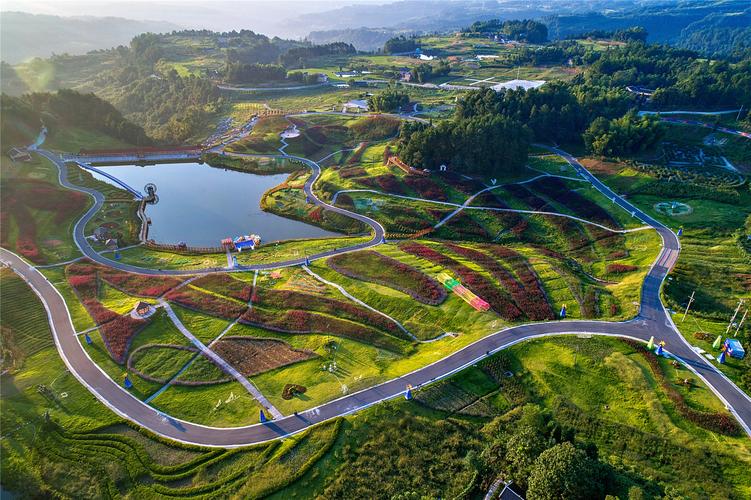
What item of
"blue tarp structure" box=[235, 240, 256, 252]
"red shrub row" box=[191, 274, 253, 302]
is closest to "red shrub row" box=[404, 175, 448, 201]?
"blue tarp structure" box=[235, 240, 256, 252]

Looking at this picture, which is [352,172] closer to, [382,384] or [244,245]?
[244,245]

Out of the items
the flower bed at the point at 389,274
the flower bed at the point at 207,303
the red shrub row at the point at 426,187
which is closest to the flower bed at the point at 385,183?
the red shrub row at the point at 426,187

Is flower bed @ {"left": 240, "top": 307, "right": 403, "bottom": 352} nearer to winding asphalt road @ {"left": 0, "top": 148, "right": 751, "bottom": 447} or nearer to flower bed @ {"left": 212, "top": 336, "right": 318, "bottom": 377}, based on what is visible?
flower bed @ {"left": 212, "top": 336, "right": 318, "bottom": 377}

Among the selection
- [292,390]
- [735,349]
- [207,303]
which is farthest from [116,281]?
[735,349]

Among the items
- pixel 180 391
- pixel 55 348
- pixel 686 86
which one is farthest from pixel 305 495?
pixel 686 86

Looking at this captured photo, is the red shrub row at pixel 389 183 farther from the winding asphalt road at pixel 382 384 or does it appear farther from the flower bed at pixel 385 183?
the winding asphalt road at pixel 382 384

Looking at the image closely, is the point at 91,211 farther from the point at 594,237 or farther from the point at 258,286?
the point at 594,237

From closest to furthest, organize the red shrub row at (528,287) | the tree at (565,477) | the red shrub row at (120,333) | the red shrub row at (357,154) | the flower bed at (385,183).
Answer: the tree at (565,477)
the red shrub row at (120,333)
the red shrub row at (528,287)
the flower bed at (385,183)
the red shrub row at (357,154)
